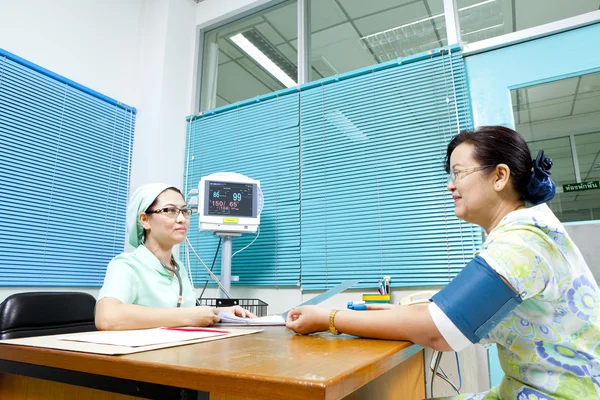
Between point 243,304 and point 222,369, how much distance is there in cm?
182

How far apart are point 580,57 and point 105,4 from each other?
10.6 feet

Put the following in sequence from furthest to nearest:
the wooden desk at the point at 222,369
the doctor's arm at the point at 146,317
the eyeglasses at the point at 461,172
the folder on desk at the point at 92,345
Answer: the doctor's arm at the point at 146,317, the eyeglasses at the point at 461,172, the folder on desk at the point at 92,345, the wooden desk at the point at 222,369

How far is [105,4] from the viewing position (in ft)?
9.93

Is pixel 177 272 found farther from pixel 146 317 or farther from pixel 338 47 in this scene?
pixel 338 47

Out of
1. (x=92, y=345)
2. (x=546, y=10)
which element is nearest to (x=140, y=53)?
(x=546, y=10)

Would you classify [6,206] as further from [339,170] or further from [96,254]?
[339,170]

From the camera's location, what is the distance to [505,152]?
101cm

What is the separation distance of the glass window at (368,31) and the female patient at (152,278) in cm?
171

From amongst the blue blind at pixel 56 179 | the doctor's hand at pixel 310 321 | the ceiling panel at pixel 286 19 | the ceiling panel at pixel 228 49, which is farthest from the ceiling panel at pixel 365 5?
the doctor's hand at pixel 310 321

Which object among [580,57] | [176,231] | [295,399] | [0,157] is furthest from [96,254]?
[580,57]

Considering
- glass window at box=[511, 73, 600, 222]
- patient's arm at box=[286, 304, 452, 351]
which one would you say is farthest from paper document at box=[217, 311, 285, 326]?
glass window at box=[511, 73, 600, 222]

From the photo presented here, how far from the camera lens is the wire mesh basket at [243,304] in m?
2.21

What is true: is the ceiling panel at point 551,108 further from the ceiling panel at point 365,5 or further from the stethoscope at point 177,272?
the stethoscope at point 177,272

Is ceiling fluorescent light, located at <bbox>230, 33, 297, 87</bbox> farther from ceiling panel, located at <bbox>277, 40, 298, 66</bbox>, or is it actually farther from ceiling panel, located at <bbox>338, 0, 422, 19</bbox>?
ceiling panel, located at <bbox>338, 0, 422, 19</bbox>
